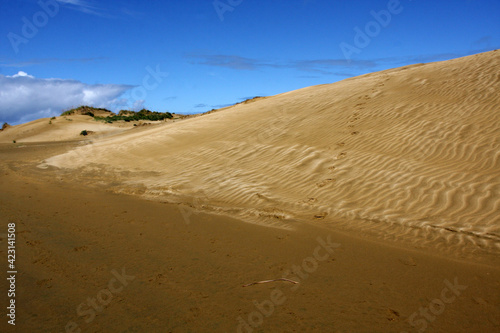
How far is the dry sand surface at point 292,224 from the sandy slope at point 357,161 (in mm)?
49

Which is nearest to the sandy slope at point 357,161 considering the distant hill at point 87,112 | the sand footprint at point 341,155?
the sand footprint at point 341,155

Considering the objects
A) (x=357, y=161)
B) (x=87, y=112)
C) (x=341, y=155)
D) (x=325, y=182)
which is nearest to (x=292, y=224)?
(x=325, y=182)

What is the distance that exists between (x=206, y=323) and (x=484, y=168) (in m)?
6.33

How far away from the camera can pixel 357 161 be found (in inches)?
314

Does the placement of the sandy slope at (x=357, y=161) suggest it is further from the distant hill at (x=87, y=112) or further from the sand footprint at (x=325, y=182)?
the distant hill at (x=87, y=112)

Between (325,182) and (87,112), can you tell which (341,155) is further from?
(87,112)

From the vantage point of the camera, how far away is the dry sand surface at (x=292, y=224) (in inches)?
129

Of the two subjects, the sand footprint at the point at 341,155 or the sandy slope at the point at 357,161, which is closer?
the sandy slope at the point at 357,161

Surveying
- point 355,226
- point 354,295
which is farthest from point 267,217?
point 354,295

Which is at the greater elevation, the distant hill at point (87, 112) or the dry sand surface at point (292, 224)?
Answer: the distant hill at point (87, 112)

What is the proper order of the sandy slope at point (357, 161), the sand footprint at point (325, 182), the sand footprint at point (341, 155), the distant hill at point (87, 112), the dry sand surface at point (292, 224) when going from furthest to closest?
the distant hill at point (87, 112), the sand footprint at point (341, 155), the sand footprint at point (325, 182), the sandy slope at point (357, 161), the dry sand surface at point (292, 224)

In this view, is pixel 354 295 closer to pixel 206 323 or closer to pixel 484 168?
pixel 206 323

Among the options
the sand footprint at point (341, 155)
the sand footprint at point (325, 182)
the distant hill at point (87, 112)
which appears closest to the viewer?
the sand footprint at point (325, 182)

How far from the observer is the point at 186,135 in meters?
13.6
